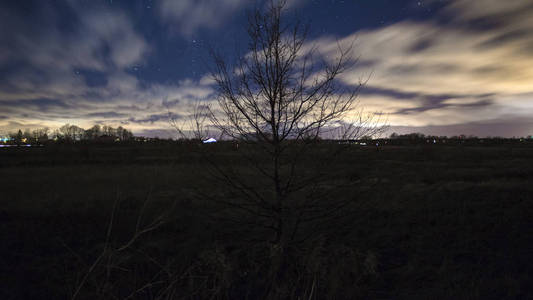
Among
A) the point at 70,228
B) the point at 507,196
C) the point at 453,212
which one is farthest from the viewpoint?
the point at 507,196

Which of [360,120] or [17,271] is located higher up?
[360,120]

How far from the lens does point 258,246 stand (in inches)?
243

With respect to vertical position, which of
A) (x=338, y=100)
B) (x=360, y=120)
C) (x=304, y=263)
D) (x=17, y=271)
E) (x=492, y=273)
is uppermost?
(x=338, y=100)

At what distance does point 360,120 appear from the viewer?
15.0ft

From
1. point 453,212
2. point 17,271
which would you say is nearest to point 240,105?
point 17,271

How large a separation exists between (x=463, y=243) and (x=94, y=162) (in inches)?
1468

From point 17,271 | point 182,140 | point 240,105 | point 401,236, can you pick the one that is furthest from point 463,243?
point 17,271

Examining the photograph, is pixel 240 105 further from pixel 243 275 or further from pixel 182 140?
pixel 243 275

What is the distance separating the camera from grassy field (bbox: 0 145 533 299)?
4.82 m

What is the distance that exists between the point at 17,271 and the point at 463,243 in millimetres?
11913

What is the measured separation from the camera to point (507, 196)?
1173 centimetres

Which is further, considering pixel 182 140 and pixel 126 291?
pixel 126 291

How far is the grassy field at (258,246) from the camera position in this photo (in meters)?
4.82

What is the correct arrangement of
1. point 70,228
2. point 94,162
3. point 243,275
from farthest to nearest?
point 94,162
point 70,228
point 243,275
